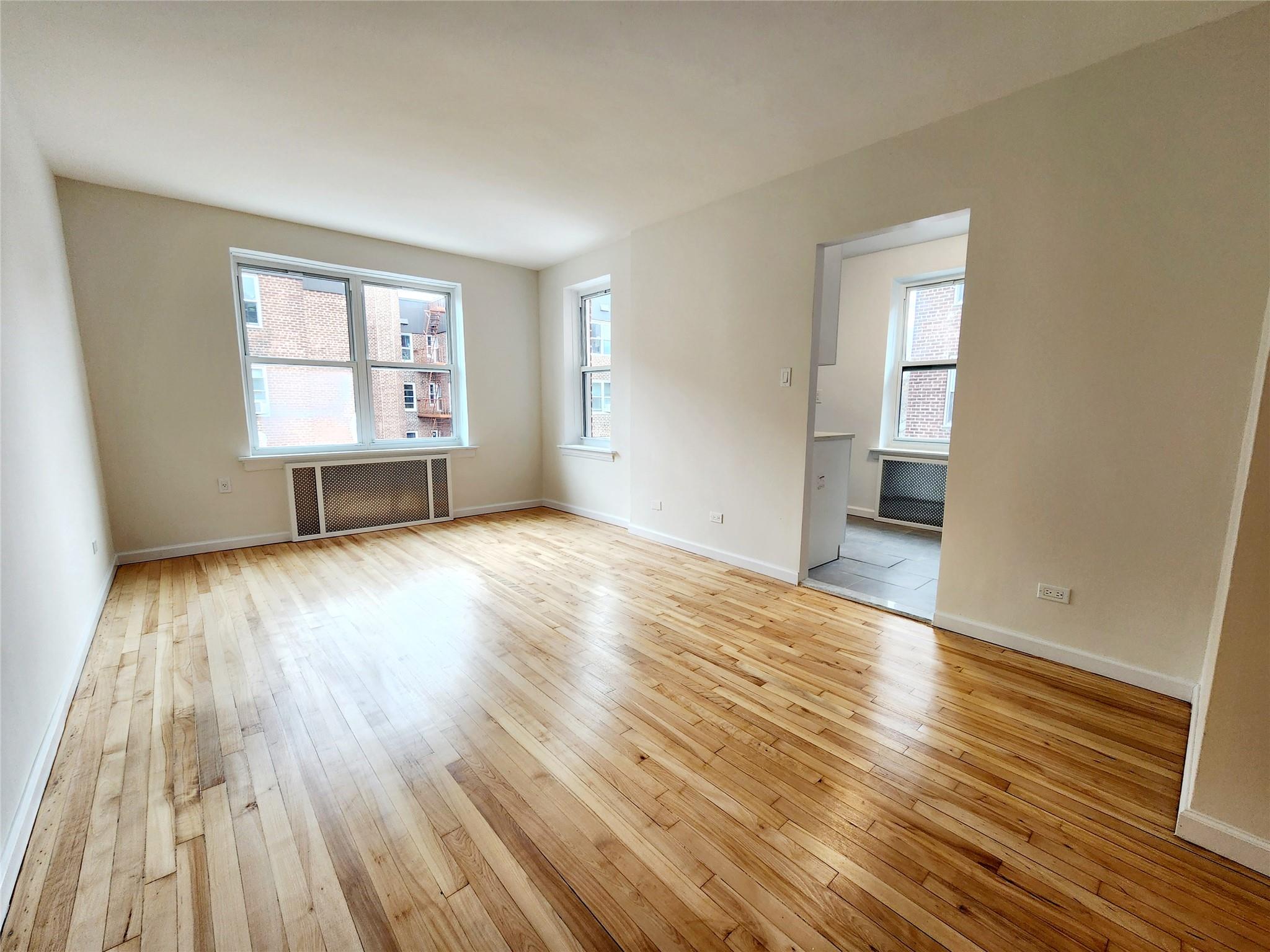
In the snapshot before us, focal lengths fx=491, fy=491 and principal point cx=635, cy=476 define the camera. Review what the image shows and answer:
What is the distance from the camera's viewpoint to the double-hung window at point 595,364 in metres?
5.37

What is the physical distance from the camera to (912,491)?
5035mm

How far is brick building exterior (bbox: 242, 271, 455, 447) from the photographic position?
167 inches

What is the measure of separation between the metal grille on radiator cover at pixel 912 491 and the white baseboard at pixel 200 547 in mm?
5836

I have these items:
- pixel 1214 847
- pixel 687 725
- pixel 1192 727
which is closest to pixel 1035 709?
pixel 1192 727

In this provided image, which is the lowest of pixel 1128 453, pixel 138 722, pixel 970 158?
pixel 138 722

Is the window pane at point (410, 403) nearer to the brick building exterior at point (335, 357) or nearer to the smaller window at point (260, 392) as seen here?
the brick building exterior at point (335, 357)

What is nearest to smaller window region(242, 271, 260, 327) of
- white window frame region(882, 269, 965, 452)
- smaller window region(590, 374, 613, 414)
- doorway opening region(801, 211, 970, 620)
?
smaller window region(590, 374, 613, 414)

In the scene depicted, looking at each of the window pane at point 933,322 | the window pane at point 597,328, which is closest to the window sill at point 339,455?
the window pane at point 597,328

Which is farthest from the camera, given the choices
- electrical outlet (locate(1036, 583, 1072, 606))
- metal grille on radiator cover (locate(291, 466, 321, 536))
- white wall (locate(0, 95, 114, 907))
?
metal grille on radiator cover (locate(291, 466, 321, 536))

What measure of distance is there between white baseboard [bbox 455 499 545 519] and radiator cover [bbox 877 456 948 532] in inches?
153

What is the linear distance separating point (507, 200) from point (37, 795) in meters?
3.77

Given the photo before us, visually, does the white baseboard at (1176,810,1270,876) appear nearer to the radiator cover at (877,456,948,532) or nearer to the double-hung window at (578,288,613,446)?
the radiator cover at (877,456,948,532)

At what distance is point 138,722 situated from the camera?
1895 millimetres

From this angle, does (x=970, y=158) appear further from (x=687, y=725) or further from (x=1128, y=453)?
(x=687, y=725)
